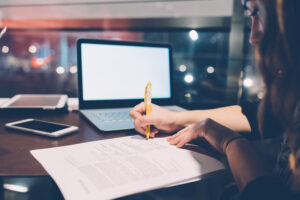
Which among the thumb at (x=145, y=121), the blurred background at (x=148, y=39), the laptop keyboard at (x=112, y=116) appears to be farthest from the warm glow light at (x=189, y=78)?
the thumb at (x=145, y=121)

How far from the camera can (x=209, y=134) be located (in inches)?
28.3

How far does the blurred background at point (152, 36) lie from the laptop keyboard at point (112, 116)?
0.63 meters

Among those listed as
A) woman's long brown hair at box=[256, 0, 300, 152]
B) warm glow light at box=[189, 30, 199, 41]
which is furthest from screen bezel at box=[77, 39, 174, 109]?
woman's long brown hair at box=[256, 0, 300, 152]

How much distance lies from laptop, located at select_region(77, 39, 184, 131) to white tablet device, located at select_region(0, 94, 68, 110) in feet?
0.50

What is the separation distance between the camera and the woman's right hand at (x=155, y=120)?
79 cm

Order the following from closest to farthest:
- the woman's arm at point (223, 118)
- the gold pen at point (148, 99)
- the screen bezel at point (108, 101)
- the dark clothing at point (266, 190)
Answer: the dark clothing at point (266, 190), the gold pen at point (148, 99), the woman's arm at point (223, 118), the screen bezel at point (108, 101)

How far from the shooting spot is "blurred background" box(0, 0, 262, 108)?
1.57 meters

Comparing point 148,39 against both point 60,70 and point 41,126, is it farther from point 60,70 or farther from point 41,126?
point 41,126

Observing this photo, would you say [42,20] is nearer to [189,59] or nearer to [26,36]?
[26,36]

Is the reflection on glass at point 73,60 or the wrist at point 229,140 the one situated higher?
the reflection on glass at point 73,60

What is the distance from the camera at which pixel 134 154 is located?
2.06 feet

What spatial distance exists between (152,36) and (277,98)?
1.22m

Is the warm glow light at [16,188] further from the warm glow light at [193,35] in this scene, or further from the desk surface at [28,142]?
the warm glow light at [193,35]

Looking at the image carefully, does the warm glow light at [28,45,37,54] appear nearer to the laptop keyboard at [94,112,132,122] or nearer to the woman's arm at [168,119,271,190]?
the laptop keyboard at [94,112,132,122]
